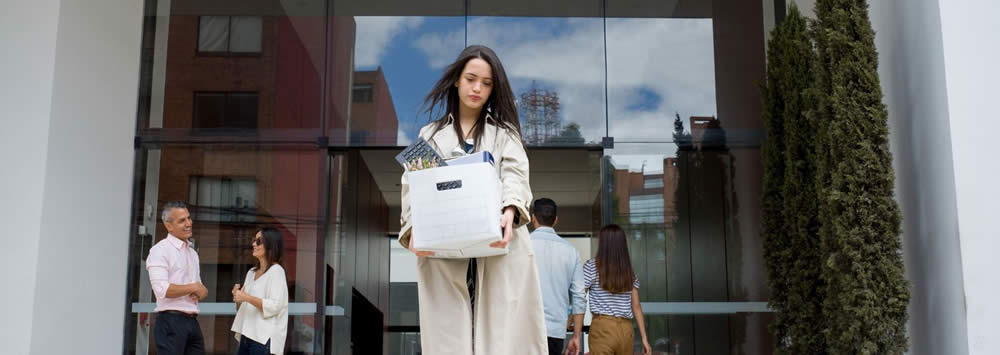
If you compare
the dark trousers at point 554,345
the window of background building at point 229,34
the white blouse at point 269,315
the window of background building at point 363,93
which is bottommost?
the dark trousers at point 554,345

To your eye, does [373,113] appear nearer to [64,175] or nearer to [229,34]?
[229,34]

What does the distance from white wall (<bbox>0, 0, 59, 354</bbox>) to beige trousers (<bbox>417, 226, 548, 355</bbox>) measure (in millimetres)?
4179

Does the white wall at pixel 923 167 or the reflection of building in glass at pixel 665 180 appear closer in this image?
the white wall at pixel 923 167

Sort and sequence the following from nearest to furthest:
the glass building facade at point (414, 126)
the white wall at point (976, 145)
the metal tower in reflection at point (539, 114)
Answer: the white wall at point (976, 145) < the glass building facade at point (414, 126) < the metal tower in reflection at point (539, 114)

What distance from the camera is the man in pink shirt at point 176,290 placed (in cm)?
603

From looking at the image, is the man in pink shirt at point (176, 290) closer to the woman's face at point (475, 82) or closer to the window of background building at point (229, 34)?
the window of background building at point (229, 34)

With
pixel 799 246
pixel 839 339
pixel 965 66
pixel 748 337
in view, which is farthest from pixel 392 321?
pixel 965 66

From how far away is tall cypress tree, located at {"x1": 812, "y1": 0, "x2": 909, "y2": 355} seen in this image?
4539mm

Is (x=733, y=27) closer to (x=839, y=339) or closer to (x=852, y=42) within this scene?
(x=852, y=42)

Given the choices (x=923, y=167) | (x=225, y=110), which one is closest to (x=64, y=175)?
(x=225, y=110)

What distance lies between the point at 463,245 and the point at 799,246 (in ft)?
12.2

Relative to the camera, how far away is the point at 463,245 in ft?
9.50

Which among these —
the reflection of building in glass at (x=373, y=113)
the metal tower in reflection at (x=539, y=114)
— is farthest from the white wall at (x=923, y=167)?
the reflection of building in glass at (x=373, y=113)

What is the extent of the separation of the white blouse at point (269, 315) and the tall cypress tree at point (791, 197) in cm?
328
